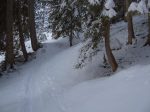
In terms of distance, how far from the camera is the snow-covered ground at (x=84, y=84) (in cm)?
1092

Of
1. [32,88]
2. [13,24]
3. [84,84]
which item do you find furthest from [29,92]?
[13,24]

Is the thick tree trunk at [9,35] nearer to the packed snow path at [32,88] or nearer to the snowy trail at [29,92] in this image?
the packed snow path at [32,88]

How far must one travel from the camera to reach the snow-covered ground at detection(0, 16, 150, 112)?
1092 centimetres

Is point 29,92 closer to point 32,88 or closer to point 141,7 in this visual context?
point 32,88

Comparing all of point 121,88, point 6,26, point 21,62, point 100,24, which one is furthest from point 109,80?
point 21,62

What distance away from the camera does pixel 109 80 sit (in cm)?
1332

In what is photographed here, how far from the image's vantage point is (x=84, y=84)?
1452 centimetres

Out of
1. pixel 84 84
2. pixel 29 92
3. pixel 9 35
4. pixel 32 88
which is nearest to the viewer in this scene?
pixel 84 84

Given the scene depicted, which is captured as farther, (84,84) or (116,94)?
(84,84)

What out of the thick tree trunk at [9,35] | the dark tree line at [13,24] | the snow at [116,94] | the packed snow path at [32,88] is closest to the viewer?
the snow at [116,94]

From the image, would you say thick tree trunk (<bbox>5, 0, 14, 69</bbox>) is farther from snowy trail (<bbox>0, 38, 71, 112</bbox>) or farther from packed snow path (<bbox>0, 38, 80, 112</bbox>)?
snowy trail (<bbox>0, 38, 71, 112</bbox>)

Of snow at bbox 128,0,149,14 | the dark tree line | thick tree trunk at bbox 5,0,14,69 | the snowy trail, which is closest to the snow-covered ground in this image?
the snowy trail

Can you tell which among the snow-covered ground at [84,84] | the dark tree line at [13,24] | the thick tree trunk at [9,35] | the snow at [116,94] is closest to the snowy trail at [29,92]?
the snow-covered ground at [84,84]

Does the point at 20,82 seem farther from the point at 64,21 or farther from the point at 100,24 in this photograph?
the point at 64,21
